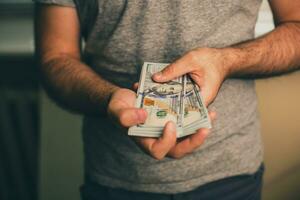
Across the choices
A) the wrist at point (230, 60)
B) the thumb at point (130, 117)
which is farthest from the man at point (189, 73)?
the thumb at point (130, 117)

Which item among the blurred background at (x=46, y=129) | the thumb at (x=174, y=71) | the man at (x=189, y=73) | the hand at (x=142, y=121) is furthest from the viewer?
the blurred background at (x=46, y=129)

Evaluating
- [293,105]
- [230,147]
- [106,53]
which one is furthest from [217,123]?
[293,105]

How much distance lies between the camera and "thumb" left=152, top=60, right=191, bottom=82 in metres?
0.83

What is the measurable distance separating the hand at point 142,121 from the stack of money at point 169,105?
16mm

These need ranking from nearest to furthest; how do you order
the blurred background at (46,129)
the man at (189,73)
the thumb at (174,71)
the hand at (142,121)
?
the hand at (142,121) < the thumb at (174,71) < the man at (189,73) < the blurred background at (46,129)

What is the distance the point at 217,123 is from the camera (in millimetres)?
976

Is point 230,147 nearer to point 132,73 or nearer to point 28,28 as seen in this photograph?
point 132,73

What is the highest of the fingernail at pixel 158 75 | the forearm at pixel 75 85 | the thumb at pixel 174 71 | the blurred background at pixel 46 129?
the thumb at pixel 174 71

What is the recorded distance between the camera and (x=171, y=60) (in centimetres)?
98

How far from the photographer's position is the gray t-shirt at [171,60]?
946 millimetres

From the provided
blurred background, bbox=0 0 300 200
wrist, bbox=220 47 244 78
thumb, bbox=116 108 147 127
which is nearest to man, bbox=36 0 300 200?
wrist, bbox=220 47 244 78

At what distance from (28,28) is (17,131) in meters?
0.57

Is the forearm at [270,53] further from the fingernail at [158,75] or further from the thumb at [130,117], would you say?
the thumb at [130,117]

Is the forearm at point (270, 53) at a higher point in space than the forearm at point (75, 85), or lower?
higher
